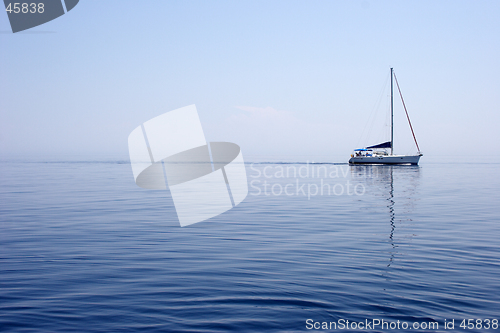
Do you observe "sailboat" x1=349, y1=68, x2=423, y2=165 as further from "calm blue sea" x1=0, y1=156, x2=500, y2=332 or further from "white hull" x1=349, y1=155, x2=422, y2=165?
"calm blue sea" x1=0, y1=156, x2=500, y2=332

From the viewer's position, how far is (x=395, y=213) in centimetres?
2330

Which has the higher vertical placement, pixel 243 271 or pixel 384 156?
pixel 243 271

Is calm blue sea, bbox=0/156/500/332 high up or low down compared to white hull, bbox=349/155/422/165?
up

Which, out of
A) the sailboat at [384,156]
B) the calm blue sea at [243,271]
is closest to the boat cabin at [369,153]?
the sailboat at [384,156]

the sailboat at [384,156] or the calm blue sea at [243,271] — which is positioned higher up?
the calm blue sea at [243,271]

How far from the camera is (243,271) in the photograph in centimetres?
1112

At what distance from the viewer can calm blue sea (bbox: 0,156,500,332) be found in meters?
7.87

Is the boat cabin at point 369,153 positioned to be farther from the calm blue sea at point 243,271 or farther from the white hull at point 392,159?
the calm blue sea at point 243,271

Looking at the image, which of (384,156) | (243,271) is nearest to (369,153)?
(384,156)

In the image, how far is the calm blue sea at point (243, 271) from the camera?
787cm

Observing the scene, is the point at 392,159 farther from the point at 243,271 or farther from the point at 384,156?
the point at 243,271

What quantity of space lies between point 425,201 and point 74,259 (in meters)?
25.2

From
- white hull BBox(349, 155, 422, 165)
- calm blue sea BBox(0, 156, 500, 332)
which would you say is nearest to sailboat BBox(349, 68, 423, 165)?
white hull BBox(349, 155, 422, 165)

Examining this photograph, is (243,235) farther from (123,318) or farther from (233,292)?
(123,318)
